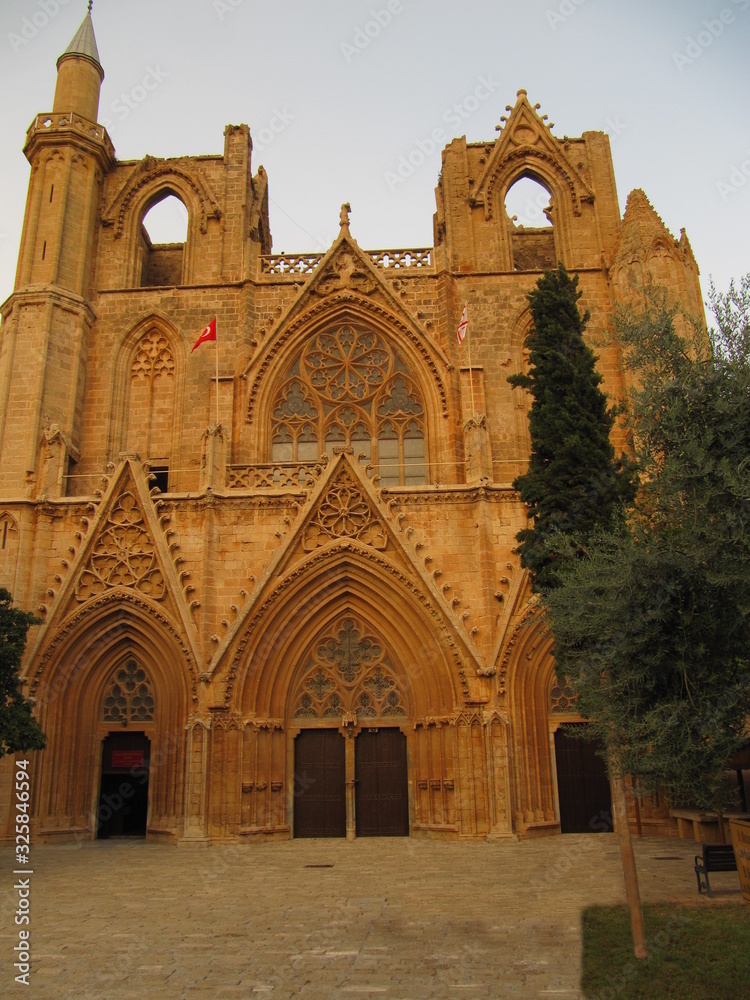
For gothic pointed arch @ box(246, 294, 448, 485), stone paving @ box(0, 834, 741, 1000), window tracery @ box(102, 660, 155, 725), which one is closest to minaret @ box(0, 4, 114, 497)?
window tracery @ box(102, 660, 155, 725)

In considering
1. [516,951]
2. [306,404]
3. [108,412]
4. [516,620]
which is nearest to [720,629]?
[516,951]

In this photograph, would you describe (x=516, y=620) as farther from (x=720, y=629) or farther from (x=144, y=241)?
(x=144, y=241)

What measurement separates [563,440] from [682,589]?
4842 mm

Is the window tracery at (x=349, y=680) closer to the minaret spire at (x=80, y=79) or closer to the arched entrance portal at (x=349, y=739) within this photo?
the arched entrance portal at (x=349, y=739)

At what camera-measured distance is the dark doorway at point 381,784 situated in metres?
17.6

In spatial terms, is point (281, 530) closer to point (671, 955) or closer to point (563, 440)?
point (563, 440)

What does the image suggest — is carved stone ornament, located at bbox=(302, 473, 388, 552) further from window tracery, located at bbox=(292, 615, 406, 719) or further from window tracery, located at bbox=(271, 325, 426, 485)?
window tracery, located at bbox=(271, 325, 426, 485)

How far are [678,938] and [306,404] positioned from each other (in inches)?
638

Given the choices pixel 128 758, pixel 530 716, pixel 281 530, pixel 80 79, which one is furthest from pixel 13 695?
pixel 80 79

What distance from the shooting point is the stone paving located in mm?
7023

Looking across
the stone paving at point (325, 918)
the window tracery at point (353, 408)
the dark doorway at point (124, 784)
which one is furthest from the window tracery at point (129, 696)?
the window tracery at point (353, 408)

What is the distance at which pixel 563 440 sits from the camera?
41.6 ft

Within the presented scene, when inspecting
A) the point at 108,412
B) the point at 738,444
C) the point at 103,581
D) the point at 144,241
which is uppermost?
the point at 144,241

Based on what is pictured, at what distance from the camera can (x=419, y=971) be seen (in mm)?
7289
